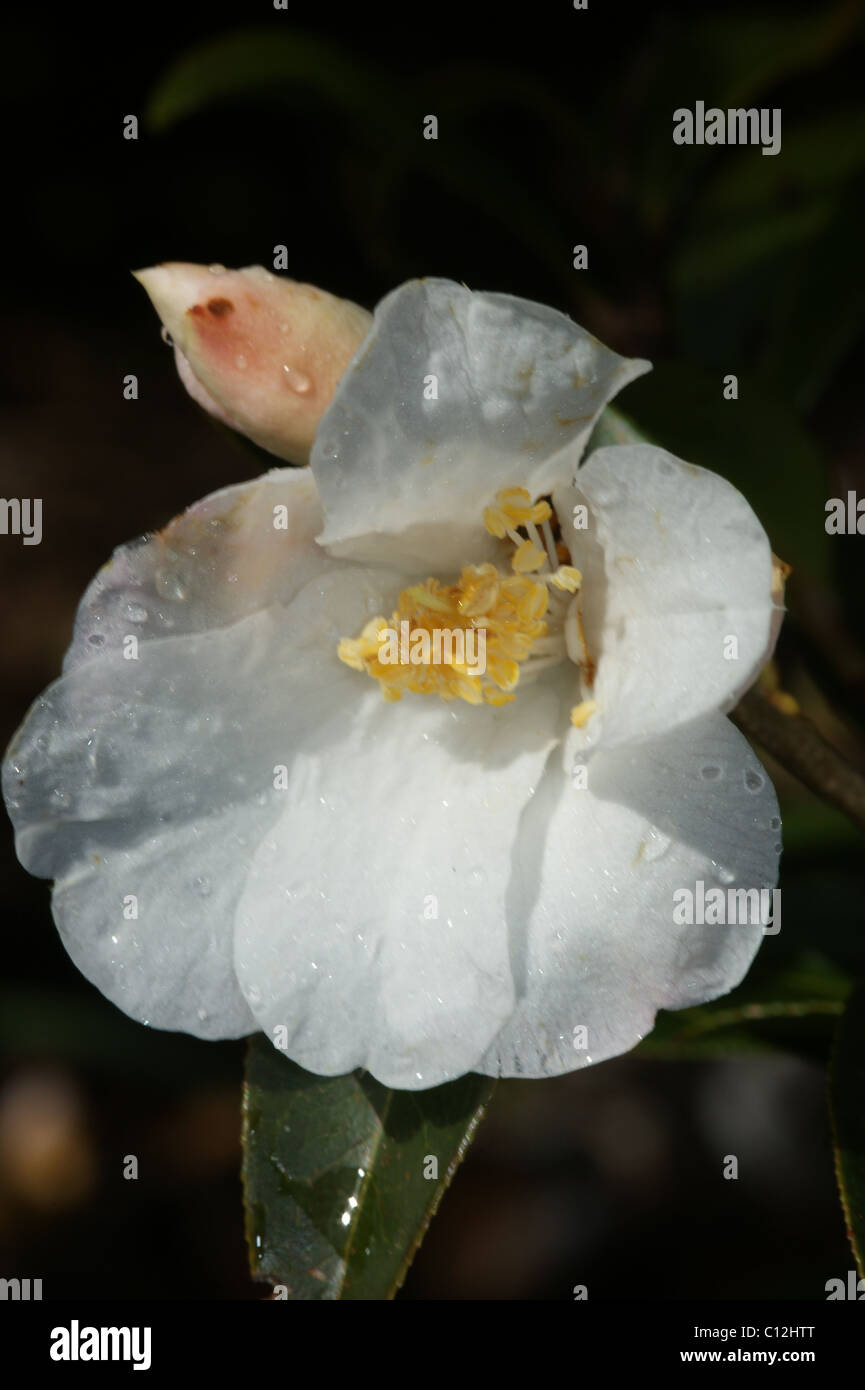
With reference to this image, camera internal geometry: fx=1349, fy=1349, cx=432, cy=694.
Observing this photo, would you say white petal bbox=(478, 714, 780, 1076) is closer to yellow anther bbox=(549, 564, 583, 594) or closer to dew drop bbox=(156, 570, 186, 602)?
yellow anther bbox=(549, 564, 583, 594)

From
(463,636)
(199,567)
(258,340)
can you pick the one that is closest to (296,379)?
(258,340)

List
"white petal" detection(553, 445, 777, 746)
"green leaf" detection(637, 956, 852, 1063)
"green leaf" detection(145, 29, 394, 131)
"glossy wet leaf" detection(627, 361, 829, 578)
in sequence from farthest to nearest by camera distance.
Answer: "green leaf" detection(145, 29, 394, 131)
"glossy wet leaf" detection(627, 361, 829, 578)
"green leaf" detection(637, 956, 852, 1063)
"white petal" detection(553, 445, 777, 746)

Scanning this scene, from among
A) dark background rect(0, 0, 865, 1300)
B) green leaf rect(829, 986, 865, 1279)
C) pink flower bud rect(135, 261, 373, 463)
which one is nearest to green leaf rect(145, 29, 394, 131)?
dark background rect(0, 0, 865, 1300)

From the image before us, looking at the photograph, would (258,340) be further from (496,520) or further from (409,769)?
(409,769)

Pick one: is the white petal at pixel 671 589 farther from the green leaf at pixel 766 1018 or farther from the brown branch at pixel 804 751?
the green leaf at pixel 766 1018

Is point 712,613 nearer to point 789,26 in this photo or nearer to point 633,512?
point 633,512

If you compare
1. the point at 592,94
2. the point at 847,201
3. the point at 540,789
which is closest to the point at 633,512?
the point at 540,789

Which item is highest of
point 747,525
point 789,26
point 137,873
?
point 789,26

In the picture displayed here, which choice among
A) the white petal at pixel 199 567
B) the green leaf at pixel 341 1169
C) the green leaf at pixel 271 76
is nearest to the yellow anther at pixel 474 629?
the white petal at pixel 199 567
